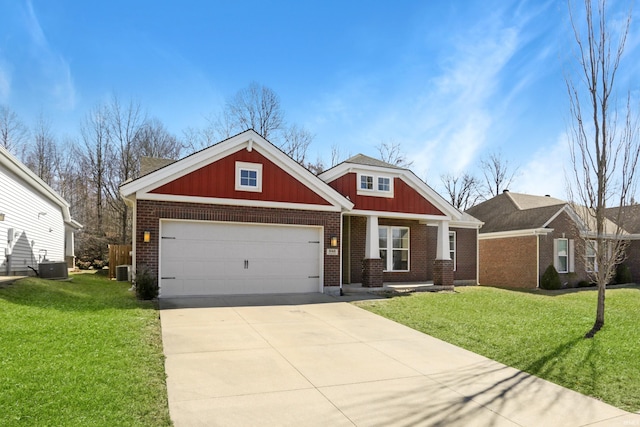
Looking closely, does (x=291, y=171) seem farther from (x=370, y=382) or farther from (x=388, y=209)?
(x=370, y=382)

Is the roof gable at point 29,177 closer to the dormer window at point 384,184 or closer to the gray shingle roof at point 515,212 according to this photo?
the dormer window at point 384,184

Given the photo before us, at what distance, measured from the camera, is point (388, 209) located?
53.3 feet

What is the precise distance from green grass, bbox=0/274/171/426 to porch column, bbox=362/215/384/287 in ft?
26.7

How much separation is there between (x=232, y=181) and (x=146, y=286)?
3.86 metres

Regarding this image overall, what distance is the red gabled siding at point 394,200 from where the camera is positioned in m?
15.7

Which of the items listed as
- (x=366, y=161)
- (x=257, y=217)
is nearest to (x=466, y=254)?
(x=366, y=161)

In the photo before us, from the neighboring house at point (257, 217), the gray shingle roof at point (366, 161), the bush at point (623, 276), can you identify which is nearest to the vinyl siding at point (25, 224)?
the neighboring house at point (257, 217)

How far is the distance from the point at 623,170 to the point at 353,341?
252 inches

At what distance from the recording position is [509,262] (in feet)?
70.8

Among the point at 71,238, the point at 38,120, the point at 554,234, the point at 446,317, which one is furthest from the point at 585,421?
the point at 38,120

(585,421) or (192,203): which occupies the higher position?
(192,203)

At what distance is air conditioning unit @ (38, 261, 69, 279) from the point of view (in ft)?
48.9

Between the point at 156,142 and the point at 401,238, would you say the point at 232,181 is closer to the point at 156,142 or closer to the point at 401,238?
the point at 401,238

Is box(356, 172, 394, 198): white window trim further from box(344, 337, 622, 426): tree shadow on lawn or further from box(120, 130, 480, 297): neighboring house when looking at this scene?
box(344, 337, 622, 426): tree shadow on lawn
